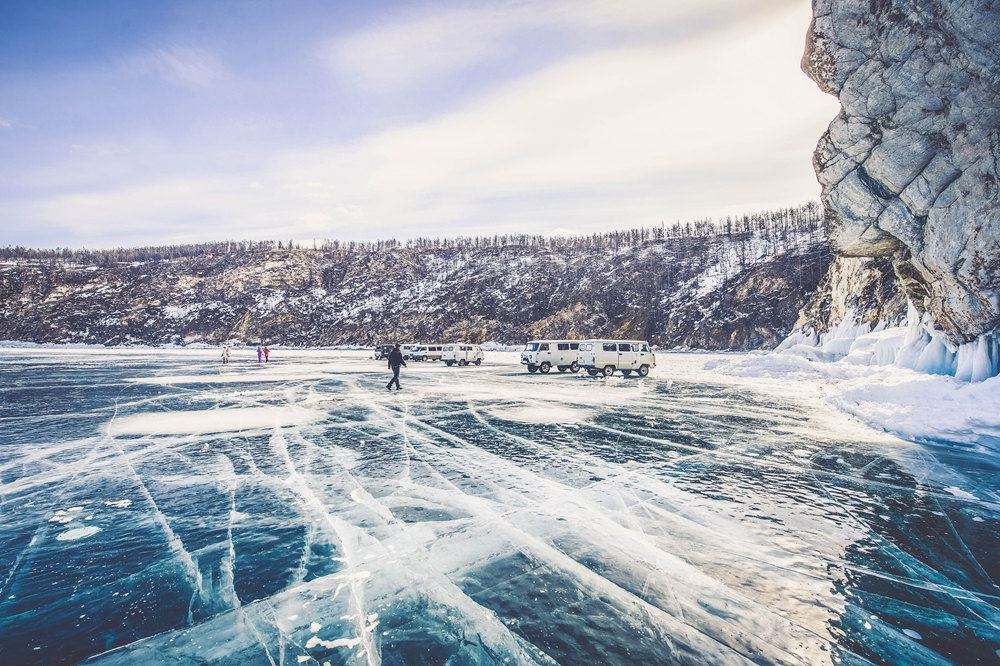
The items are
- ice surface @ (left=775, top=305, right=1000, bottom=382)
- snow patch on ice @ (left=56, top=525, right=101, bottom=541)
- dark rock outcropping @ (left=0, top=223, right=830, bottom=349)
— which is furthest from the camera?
dark rock outcropping @ (left=0, top=223, right=830, bottom=349)

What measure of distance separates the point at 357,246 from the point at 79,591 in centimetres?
18106

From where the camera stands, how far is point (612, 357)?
2695cm

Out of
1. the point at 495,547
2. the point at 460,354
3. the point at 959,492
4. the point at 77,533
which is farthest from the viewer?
the point at 460,354

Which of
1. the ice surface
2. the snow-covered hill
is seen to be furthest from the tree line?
the ice surface

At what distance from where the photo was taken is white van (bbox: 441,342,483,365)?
39.2 m

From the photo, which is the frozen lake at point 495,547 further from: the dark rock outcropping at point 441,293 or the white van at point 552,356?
the dark rock outcropping at point 441,293

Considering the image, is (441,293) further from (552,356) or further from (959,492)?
(959,492)

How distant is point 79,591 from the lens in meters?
4.53

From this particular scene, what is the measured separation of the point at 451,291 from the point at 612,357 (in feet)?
316

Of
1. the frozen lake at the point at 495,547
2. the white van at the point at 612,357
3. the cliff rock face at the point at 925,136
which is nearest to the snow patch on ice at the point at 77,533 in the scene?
the frozen lake at the point at 495,547

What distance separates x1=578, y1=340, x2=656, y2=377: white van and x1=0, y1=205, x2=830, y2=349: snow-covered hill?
2101 inches

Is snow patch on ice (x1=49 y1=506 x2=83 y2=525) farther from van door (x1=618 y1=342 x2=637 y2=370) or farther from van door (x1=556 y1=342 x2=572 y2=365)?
van door (x1=556 y1=342 x2=572 y2=365)

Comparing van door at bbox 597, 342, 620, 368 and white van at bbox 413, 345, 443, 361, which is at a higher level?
van door at bbox 597, 342, 620, 368

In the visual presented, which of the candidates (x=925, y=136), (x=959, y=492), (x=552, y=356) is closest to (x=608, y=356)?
(x=552, y=356)
